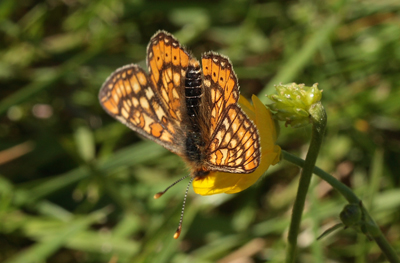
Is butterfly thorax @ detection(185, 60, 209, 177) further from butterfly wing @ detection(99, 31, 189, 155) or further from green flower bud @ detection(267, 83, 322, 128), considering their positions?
green flower bud @ detection(267, 83, 322, 128)

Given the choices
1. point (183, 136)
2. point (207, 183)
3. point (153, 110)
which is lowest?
point (207, 183)

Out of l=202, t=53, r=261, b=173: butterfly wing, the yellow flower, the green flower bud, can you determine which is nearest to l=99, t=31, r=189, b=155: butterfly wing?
l=202, t=53, r=261, b=173: butterfly wing

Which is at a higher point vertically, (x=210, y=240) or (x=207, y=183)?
(x=210, y=240)

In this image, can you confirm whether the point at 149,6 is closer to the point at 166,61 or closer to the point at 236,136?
the point at 166,61

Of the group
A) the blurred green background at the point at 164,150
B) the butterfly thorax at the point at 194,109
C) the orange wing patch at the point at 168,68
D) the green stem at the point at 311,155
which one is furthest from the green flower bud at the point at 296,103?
the blurred green background at the point at 164,150

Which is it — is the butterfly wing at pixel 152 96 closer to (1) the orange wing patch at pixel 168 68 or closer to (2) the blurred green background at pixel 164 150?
(1) the orange wing patch at pixel 168 68

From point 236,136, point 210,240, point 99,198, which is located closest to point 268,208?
point 210,240
